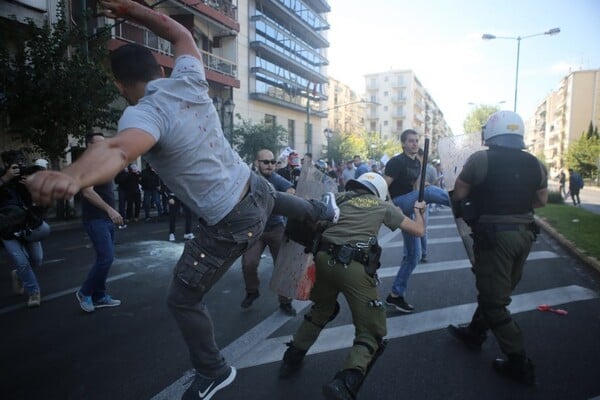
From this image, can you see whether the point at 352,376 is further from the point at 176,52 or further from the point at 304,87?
the point at 304,87

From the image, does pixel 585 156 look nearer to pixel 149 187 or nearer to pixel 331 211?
pixel 149 187

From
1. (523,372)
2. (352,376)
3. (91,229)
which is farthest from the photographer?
(91,229)

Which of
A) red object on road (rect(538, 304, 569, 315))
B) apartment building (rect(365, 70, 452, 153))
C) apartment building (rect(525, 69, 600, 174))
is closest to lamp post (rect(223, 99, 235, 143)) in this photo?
red object on road (rect(538, 304, 569, 315))

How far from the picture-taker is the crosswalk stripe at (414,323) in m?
3.35

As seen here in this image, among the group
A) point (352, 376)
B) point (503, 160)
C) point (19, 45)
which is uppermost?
point (19, 45)

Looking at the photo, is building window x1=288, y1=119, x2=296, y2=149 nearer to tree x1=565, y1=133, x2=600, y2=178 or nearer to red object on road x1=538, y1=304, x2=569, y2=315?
tree x1=565, y1=133, x2=600, y2=178

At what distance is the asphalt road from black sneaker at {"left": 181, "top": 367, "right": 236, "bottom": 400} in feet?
1.05

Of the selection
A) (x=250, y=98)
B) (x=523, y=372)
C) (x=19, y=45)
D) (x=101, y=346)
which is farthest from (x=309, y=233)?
(x=250, y=98)

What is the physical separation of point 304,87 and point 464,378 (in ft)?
111

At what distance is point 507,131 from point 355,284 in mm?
1643

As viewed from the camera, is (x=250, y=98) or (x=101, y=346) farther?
(x=250, y=98)

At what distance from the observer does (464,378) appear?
2.94 meters

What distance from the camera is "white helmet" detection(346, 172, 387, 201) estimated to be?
3.06m

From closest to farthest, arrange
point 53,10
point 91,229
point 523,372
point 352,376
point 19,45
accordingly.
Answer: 1. point 352,376
2. point 523,372
3. point 91,229
4. point 19,45
5. point 53,10
